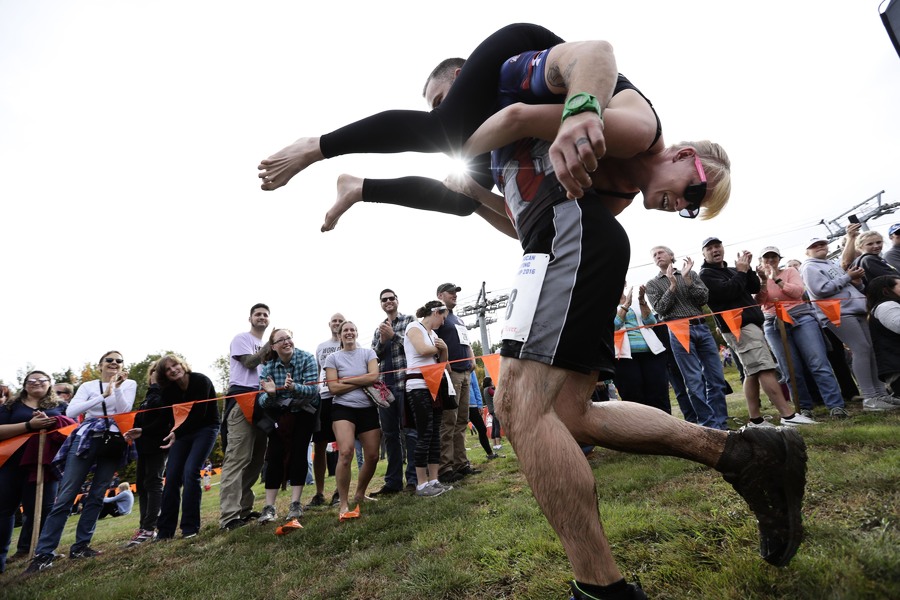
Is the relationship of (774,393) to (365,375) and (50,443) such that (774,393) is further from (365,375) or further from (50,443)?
(50,443)

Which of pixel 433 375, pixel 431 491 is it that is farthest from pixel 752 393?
pixel 431 491

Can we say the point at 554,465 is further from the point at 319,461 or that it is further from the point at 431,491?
the point at 319,461

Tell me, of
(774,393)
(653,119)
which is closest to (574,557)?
(653,119)

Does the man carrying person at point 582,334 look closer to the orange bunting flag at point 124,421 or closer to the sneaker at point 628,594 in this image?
the sneaker at point 628,594

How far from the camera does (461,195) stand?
2.10 meters

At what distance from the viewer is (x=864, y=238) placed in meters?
6.16

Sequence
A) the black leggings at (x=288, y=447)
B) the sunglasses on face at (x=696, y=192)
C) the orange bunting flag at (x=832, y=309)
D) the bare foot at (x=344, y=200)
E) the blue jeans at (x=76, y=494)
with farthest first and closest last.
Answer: the orange bunting flag at (x=832, y=309) → the black leggings at (x=288, y=447) → the blue jeans at (x=76, y=494) → the bare foot at (x=344, y=200) → the sunglasses on face at (x=696, y=192)

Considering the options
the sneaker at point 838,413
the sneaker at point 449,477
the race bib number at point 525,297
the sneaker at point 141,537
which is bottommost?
the sneaker at point 141,537

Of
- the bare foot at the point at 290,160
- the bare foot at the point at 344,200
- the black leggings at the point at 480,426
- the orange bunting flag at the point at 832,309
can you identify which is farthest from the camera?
the black leggings at the point at 480,426

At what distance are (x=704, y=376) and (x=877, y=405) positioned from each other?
79.6 inches

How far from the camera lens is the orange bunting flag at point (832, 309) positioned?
580 cm

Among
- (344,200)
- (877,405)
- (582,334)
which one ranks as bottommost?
(877,405)

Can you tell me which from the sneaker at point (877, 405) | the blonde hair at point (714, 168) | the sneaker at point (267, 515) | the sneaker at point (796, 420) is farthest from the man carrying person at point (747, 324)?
the sneaker at point (267, 515)

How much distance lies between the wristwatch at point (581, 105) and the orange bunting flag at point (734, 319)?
4731 millimetres
